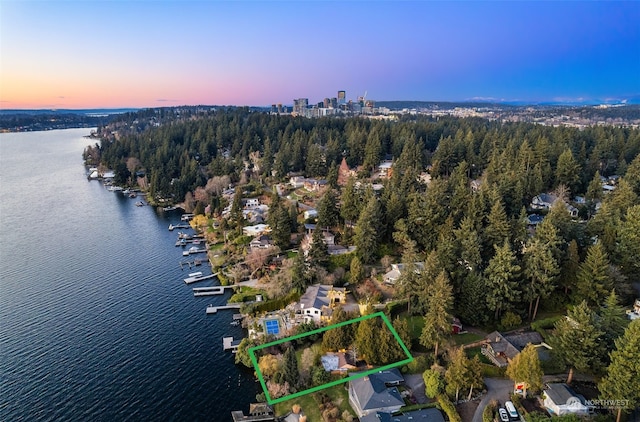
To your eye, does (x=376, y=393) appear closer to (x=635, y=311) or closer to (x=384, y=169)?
(x=635, y=311)

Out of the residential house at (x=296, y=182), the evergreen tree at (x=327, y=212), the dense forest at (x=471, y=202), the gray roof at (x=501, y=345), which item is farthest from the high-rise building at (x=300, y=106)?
the gray roof at (x=501, y=345)

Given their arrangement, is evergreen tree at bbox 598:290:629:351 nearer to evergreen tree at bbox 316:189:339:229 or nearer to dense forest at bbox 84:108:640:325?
dense forest at bbox 84:108:640:325

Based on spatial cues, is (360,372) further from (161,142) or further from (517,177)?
(161,142)

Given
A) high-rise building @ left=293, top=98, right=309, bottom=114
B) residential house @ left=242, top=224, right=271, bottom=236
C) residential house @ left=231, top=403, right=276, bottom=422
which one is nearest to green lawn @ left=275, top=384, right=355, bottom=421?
residential house @ left=231, top=403, right=276, bottom=422

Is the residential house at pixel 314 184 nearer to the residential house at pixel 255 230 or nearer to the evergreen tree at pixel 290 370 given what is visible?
the residential house at pixel 255 230

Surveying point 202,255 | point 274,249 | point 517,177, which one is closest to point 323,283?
point 274,249
